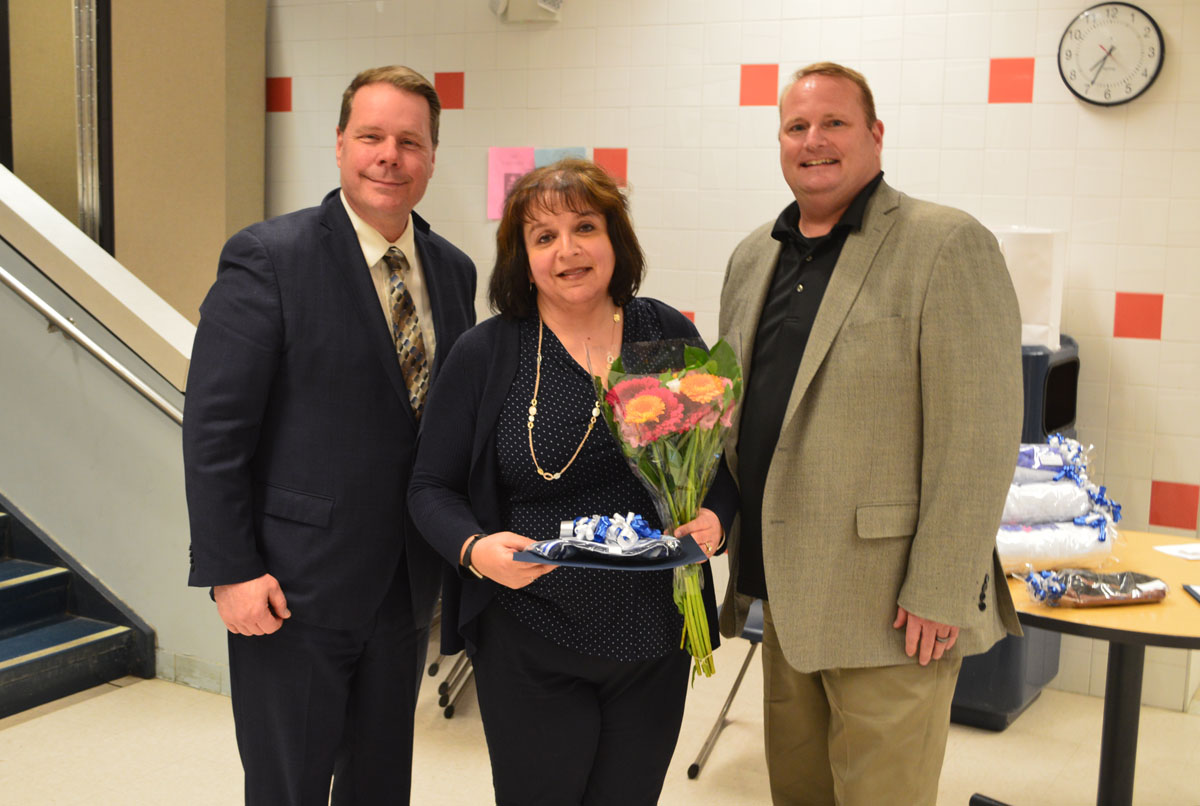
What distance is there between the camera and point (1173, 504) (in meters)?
3.80

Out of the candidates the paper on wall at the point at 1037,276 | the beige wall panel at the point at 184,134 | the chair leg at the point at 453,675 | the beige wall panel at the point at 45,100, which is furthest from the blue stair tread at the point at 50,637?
the paper on wall at the point at 1037,276

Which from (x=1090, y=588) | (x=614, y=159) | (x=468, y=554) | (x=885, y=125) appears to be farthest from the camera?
(x=614, y=159)

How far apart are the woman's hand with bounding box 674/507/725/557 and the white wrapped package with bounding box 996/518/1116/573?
1.07 m

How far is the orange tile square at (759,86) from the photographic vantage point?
4203 mm

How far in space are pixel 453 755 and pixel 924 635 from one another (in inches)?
73.0

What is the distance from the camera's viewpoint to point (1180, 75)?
3656mm

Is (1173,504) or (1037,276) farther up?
(1037,276)

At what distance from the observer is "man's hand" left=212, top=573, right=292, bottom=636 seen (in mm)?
1946

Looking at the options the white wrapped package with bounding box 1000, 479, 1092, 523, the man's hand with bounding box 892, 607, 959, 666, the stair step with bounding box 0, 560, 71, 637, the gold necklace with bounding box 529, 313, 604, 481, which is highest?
the gold necklace with bounding box 529, 313, 604, 481

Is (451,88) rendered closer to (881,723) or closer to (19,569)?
(19,569)

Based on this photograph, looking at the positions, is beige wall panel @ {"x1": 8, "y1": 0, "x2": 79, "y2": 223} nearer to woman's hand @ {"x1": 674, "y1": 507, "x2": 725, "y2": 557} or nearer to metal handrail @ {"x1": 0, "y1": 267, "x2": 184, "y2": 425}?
metal handrail @ {"x1": 0, "y1": 267, "x2": 184, "y2": 425}

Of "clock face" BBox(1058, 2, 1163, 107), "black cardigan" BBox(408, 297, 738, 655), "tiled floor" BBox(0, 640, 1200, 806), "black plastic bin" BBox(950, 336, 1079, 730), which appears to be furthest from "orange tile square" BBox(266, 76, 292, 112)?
"black cardigan" BBox(408, 297, 738, 655)

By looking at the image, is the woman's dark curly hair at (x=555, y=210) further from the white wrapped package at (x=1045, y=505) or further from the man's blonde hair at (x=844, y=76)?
the white wrapped package at (x=1045, y=505)

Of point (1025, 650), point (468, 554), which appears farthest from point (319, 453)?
point (1025, 650)
